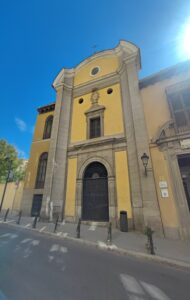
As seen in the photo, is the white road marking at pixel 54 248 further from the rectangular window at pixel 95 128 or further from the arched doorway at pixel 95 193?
the rectangular window at pixel 95 128

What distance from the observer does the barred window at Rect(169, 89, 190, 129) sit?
787 centimetres

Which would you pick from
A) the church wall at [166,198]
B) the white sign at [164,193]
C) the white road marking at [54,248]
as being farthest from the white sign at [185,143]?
the white road marking at [54,248]

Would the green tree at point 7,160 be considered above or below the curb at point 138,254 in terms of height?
above

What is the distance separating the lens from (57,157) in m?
11.0

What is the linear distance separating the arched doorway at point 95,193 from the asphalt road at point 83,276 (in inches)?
162

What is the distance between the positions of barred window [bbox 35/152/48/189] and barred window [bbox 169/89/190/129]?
11.3 metres

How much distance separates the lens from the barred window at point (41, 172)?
488 inches

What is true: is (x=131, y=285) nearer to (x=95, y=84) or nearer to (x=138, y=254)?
(x=138, y=254)

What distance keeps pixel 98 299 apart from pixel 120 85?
1241 centimetres

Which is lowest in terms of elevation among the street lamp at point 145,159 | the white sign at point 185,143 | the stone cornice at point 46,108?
the street lamp at point 145,159

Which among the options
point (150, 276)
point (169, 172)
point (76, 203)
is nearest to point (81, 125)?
point (76, 203)

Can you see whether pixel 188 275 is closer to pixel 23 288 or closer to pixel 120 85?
pixel 23 288

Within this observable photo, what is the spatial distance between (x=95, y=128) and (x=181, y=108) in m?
6.09

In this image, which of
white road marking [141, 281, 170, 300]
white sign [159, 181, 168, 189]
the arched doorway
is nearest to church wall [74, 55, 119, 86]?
the arched doorway
